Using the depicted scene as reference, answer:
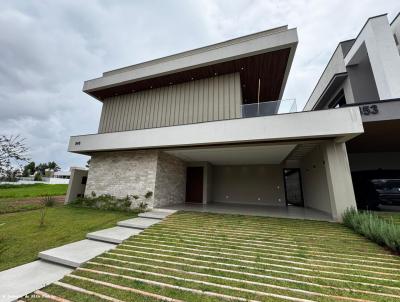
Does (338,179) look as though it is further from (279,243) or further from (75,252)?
(75,252)

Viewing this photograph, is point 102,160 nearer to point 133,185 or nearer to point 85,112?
point 133,185

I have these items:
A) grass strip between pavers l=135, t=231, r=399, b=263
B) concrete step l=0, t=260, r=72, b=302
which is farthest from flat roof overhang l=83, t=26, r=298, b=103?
concrete step l=0, t=260, r=72, b=302

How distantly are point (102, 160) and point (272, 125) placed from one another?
8.74m

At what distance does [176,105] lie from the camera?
30.5ft

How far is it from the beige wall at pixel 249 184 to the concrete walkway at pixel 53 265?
7659mm

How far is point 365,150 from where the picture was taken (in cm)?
854

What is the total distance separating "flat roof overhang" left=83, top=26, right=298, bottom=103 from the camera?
7.41 metres

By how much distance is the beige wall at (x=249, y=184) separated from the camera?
10.5 metres

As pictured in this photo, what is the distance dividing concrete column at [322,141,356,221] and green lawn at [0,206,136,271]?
7.67 m

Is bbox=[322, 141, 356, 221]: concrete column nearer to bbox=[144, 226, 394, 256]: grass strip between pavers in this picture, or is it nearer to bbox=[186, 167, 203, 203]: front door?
bbox=[144, 226, 394, 256]: grass strip between pavers

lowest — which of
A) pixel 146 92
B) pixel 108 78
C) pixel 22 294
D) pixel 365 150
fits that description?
pixel 22 294

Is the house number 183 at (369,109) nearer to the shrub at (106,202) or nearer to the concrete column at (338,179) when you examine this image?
the concrete column at (338,179)

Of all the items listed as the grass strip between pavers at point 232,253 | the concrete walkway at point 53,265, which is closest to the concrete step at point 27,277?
the concrete walkway at point 53,265

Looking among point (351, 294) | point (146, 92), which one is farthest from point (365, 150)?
point (146, 92)
